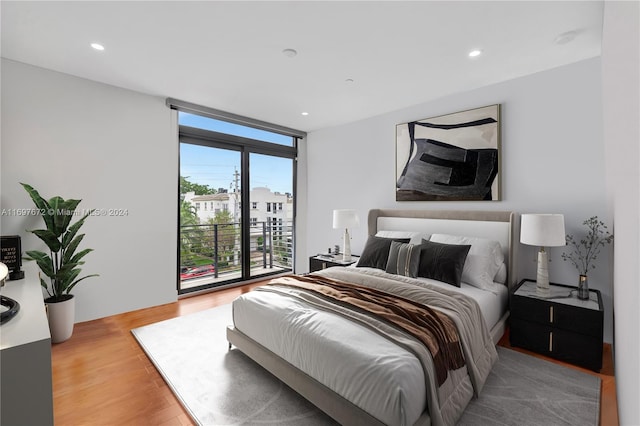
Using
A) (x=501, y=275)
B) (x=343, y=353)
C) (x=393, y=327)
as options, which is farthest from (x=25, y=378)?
(x=501, y=275)

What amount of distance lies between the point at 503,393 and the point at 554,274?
1478 mm

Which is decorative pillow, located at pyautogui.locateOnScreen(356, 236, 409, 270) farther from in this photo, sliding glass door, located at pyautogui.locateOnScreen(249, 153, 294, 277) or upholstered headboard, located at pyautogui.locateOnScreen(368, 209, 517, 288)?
sliding glass door, located at pyautogui.locateOnScreen(249, 153, 294, 277)

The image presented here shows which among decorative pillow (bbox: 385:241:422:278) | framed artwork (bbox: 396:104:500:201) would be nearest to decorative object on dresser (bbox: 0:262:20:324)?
decorative pillow (bbox: 385:241:422:278)

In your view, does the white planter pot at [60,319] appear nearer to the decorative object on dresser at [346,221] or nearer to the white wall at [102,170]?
the white wall at [102,170]

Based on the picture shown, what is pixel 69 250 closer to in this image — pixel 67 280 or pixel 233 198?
pixel 67 280

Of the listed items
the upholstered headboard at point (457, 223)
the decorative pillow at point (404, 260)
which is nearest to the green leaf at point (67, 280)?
the decorative pillow at point (404, 260)

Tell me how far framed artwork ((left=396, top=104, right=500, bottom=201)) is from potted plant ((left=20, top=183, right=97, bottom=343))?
12.1 ft

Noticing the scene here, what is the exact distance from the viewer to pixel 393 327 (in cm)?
178

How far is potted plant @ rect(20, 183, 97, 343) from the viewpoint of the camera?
2.66 metres

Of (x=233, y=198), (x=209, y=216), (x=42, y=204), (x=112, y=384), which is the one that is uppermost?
(x=233, y=198)

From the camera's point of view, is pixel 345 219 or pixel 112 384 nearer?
pixel 112 384

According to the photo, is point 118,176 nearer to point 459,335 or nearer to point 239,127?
point 239,127

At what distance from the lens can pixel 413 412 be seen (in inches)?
54.3

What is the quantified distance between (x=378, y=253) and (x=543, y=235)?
149cm
